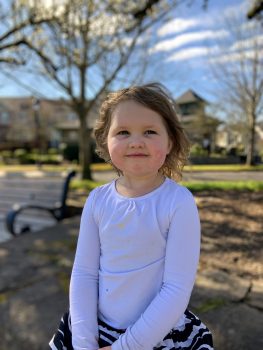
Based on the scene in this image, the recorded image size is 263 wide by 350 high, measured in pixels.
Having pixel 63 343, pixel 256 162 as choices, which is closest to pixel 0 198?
pixel 63 343

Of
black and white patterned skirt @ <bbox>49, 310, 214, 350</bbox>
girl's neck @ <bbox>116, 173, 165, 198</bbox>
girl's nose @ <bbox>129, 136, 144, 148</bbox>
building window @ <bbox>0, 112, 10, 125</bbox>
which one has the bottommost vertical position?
black and white patterned skirt @ <bbox>49, 310, 214, 350</bbox>

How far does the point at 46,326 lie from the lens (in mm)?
2703

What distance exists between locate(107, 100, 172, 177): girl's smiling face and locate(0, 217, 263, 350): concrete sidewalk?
1.56 metres

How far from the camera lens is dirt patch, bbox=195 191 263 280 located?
3.71 meters

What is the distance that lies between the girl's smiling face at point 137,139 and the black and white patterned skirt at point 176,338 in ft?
1.89

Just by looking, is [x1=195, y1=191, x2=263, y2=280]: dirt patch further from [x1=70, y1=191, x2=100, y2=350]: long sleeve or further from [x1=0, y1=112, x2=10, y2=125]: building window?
[x1=0, y1=112, x2=10, y2=125]: building window

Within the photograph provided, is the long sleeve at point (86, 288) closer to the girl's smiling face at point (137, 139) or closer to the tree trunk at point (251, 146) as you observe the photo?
the girl's smiling face at point (137, 139)

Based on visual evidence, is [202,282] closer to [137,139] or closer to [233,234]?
[233,234]

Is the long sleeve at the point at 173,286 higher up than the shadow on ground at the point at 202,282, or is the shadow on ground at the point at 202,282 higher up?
the long sleeve at the point at 173,286

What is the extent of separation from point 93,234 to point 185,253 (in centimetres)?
38

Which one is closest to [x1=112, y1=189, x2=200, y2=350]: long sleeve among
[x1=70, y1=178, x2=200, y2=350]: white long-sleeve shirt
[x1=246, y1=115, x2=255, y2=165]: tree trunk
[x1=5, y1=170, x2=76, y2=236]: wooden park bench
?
[x1=70, y1=178, x2=200, y2=350]: white long-sleeve shirt

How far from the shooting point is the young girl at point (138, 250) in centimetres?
127

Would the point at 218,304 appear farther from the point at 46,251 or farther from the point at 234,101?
the point at 234,101

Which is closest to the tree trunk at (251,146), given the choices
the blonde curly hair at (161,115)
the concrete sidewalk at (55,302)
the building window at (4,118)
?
the concrete sidewalk at (55,302)
